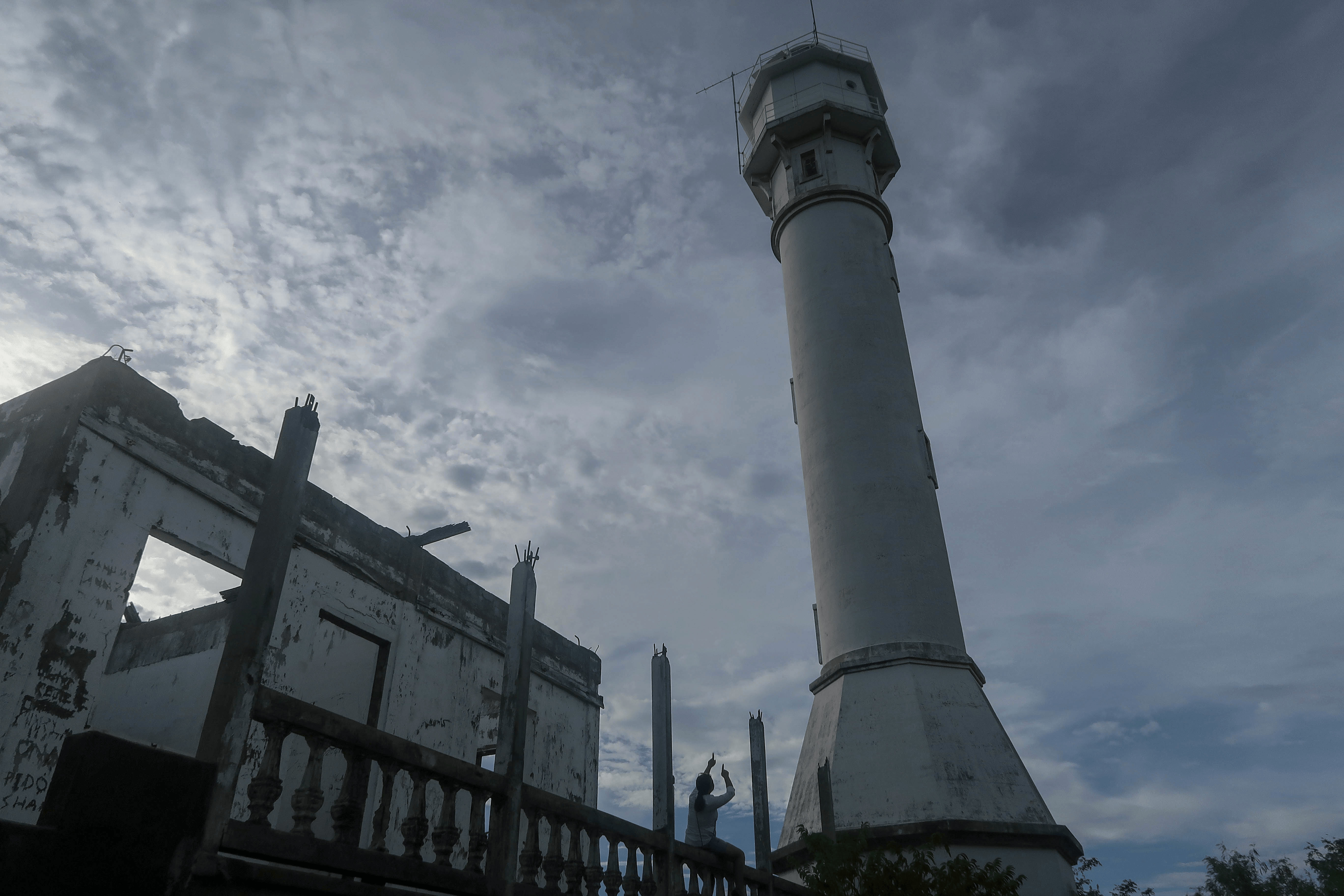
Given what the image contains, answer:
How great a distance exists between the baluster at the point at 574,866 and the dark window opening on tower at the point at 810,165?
15515 millimetres

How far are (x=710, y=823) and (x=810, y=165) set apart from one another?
14881 mm

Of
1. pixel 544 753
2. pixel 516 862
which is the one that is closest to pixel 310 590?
pixel 544 753

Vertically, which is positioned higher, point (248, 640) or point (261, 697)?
point (248, 640)

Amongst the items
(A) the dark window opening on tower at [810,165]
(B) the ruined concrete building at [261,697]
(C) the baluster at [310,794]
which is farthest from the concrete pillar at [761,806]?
(A) the dark window opening on tower at [810,165]

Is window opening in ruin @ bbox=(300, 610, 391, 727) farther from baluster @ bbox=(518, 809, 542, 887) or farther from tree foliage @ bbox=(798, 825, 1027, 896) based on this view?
tree foliage @ bbox=(798, 825, 1027, 896)

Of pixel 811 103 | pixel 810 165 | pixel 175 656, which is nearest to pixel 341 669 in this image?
pixel 175 656

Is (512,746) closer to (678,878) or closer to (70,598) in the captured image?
(678,878)

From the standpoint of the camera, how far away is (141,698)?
12578 millimetres

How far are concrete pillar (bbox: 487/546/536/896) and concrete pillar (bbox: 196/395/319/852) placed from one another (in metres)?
1.66

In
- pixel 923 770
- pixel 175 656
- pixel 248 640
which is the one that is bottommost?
pixel 248 640

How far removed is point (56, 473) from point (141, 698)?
4.35 metres

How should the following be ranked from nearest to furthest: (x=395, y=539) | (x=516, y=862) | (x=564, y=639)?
(x=516, y=862) → (x=395, y=539) → (x=564, y=639)

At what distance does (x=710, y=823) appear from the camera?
28.0 feet

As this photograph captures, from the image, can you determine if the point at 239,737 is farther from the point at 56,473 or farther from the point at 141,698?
the point at 141,698
